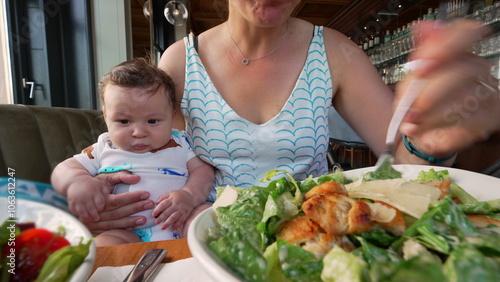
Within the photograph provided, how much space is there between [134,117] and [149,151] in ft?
0.33

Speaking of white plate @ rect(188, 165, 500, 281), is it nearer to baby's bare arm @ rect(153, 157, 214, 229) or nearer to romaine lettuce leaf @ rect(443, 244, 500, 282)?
romaine lettuce leaf @ rect(443, 244, 500, 282)

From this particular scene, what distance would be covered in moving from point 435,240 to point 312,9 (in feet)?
18.0

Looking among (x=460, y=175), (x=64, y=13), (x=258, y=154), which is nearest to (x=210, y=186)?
(x=258, y=154)

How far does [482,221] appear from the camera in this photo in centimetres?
31

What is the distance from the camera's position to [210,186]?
89 cm

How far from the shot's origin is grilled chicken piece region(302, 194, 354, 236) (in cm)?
29

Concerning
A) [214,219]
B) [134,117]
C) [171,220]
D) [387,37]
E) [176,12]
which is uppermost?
[176,12]

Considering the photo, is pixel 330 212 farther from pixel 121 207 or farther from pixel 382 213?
pixel 121 207

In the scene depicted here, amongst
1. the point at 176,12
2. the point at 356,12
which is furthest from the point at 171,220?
the point at 356,12

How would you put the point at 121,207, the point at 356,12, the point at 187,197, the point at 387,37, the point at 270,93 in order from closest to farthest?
the point at 121,207, the point at 187,197, the point at 270,93, the point at 387,37, the point at 356,12

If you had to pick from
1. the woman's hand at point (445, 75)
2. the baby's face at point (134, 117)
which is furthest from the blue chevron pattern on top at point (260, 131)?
the woman's hand at point (445, 75)

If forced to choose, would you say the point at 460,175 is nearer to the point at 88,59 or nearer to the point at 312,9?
the point at 88,59

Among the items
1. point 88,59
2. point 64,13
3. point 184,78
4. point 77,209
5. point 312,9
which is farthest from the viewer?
point 312,9

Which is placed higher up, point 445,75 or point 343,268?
point 445,75
